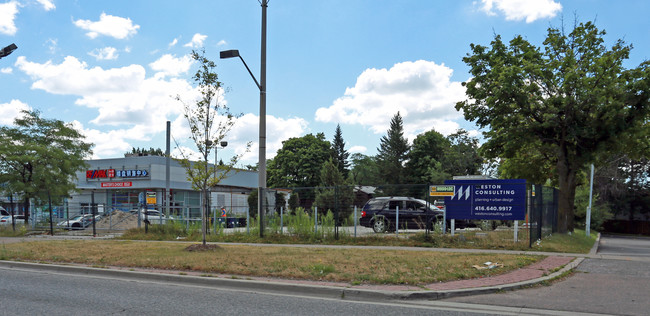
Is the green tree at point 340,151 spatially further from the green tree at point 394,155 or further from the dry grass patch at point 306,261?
the dry grass patch at point 306,261

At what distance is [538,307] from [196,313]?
502 centimetres

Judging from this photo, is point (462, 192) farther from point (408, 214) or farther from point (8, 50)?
point (8, 50)

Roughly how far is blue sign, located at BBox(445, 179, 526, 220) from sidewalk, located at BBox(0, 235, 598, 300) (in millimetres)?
3635

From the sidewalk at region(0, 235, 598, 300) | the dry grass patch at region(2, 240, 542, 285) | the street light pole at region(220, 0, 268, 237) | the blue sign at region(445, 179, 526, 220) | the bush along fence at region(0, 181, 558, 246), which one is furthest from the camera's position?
the street light pole at region(220, 0, 268, 237)

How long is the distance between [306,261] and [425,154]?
2311 inches

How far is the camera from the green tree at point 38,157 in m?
26.3

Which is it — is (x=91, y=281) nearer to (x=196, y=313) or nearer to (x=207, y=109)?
(x=196, y=313)

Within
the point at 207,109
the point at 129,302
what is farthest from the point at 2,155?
the point at 129,302

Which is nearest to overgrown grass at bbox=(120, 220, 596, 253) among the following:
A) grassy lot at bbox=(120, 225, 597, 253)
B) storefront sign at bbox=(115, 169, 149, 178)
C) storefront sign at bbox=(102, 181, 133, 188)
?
grassy lot at bbox=(120, 225, 597, 253)

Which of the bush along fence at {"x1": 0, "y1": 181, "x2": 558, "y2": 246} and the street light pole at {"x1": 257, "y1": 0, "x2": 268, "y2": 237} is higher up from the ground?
the street light pole at {"x1": 257, "y1": 0, "x2": 268, "y2": 237}

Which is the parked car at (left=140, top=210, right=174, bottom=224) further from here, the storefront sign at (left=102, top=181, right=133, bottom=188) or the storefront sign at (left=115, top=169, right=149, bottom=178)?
the storefront sign at (left=102, top=181, right=133, bottom=188)

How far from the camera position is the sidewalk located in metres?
7.88

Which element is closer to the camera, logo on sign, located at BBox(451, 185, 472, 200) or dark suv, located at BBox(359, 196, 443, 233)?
logo on sign, located at BBox(451, 185, 472, 200)

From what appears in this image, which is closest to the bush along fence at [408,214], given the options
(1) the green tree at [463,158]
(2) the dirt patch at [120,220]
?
(2) the dirt patch at [120,220]
